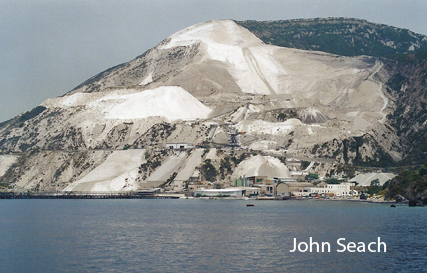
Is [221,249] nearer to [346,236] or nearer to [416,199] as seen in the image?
[346,236]

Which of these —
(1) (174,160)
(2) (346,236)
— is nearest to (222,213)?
(2) (346,236)

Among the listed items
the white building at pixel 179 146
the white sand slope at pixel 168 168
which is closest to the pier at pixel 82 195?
the white sand slope at pixel 168 168

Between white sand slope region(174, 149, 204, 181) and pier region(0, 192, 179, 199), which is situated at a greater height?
white sand slope region(174, 149, 204, 181)

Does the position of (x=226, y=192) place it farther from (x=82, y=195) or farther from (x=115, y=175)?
(x=82, y=195)

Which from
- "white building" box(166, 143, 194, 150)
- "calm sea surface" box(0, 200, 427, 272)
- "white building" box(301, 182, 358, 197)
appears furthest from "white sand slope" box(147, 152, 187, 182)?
"calm sea surface" box(0, 200, 427, 272)

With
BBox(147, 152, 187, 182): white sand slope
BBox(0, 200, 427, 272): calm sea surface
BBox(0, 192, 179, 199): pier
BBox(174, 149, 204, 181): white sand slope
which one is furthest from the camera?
BBox(147, 152, 187, 182): white sand slope

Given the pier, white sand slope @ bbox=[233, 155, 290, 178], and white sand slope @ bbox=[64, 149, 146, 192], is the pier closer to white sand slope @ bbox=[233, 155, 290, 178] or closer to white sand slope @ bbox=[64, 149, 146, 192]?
white sand slope @ bbox=[64, 149, 146, 192]

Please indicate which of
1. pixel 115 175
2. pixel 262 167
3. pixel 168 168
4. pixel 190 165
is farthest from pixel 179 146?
pixel 262 167

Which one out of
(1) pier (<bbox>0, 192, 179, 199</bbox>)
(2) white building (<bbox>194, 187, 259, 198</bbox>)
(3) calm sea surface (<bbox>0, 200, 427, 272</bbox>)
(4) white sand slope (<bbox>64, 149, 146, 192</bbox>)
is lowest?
(3) calm sea surface (<bbox>0, 200, 427, 272</bbox>)
